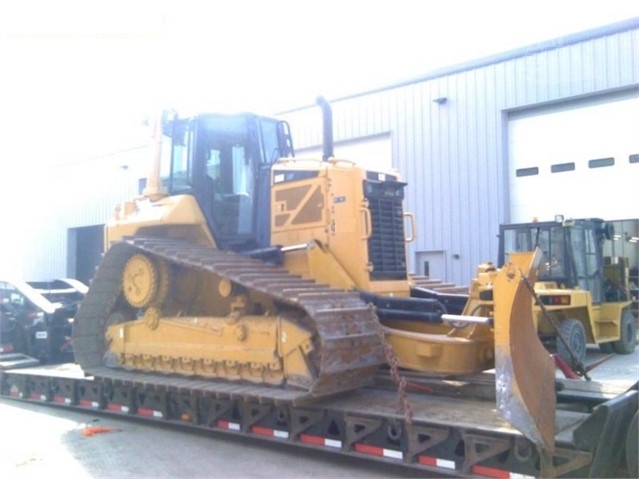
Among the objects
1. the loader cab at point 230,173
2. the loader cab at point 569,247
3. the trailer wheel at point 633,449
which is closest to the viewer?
the trailer wheel at point 633,449

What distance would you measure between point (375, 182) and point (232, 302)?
2.06m

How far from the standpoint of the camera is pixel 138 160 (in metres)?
27.2

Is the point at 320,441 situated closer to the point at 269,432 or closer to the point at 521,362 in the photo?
the point at 269,432

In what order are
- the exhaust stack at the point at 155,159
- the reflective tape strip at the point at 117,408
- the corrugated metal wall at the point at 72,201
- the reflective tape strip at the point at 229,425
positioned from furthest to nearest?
the corrugated metal wall at the point at 72,201 < the exhaust stack at the point at 155,159 < the reflective tape strip at the point at 117,408 < the reflective tape strip at the point at 229,425

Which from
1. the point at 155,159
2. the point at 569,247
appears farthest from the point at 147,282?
the point at 569,247

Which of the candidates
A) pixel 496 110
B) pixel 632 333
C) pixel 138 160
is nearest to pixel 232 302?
pixel 632 333

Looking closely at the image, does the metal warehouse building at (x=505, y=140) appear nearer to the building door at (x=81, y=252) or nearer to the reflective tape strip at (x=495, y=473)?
the reflective tape strip at (x=495, y=473)

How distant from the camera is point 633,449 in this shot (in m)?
4.82

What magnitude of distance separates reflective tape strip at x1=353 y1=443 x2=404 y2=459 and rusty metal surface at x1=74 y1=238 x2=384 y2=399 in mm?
540

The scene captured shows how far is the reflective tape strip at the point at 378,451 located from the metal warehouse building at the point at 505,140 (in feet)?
29.1

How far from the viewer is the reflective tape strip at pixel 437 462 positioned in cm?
557

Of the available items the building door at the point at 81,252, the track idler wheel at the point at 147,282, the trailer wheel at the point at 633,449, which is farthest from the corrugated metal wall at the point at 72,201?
the trailer wheel at the point at 633,449

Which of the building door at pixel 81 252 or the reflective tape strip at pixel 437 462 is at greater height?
the building door at pixel 81 252

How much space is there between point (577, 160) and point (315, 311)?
1261 centimetres
